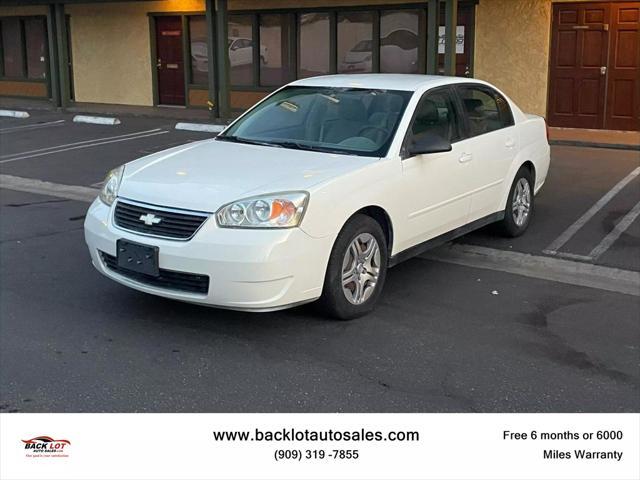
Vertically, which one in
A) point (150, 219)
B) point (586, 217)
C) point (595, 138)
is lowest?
point (586, 217)

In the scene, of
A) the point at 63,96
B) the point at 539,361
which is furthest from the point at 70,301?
the point at 63,96

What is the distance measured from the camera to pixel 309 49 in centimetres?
1694

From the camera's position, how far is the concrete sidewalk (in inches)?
501

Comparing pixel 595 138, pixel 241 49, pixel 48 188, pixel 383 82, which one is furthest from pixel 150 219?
pixel 241 49

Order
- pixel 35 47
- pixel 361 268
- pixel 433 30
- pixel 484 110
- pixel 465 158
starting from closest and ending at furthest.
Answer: pixel 361 268, pixel 465 158, pixel 484 110, pixel 433 30, pixel 35 47

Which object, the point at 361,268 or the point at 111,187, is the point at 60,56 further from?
the point at 361,268

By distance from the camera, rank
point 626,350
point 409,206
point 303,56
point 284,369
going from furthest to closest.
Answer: point 303,56
point 409,206
point 626,350
point 284,369

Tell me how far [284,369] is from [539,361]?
1.49m

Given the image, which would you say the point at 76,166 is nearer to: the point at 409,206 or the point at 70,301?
the point at 70,301

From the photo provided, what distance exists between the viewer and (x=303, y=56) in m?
17.0

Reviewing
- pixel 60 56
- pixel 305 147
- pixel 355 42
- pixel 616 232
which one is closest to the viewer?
pixel 305 147

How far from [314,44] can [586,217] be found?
385 inches

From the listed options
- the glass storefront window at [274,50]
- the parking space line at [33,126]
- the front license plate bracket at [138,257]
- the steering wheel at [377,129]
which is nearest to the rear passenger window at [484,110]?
the steering wheel at [377,129]

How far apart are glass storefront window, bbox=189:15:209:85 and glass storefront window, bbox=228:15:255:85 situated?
0.70 meters
